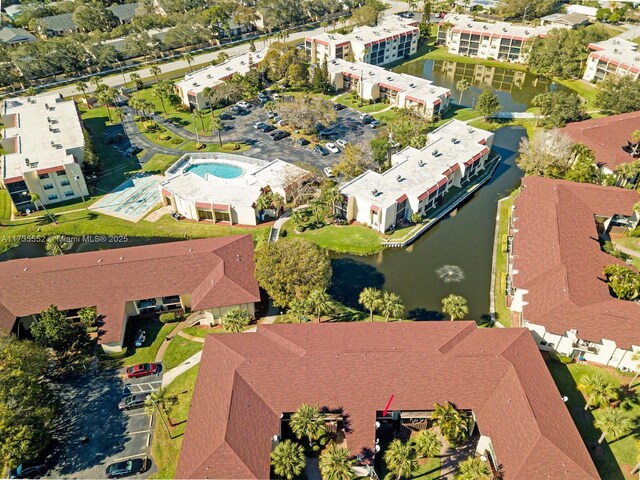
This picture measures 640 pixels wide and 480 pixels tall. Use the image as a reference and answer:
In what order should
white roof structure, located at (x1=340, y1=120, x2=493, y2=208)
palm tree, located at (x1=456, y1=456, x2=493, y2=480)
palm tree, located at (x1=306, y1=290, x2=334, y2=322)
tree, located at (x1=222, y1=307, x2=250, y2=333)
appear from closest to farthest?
palm tree, located at (x1=456, y1=456, x2=493, y2=480)
tree, located at (x1=222, y1=307, x2=250, y2=333)
palm tree, located at (x1=306, y1=290, x2=334, y2=322)
white roof structure, located at (x1=340, y1=120, x2=493, y2=208)

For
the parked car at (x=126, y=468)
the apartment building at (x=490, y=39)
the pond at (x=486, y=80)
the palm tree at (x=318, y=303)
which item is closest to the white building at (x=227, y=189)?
the palm tree at (x=318, y=303)

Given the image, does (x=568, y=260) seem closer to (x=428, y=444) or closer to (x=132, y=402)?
(x=428, y=444)

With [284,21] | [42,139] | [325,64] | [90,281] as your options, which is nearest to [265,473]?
[90,281]

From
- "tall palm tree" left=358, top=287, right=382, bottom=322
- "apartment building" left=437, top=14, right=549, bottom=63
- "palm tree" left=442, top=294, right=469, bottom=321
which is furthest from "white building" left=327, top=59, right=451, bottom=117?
"tall palm tree" left=358, top=287, right=382, bottom=322

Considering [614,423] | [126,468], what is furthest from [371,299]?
[126,468]

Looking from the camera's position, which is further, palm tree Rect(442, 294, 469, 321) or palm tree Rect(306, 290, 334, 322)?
palm tree Rect(442, 294, 469, 321)

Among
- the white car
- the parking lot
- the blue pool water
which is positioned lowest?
the parking lot

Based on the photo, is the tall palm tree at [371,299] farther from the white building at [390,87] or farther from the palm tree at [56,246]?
the white building at [390,87]

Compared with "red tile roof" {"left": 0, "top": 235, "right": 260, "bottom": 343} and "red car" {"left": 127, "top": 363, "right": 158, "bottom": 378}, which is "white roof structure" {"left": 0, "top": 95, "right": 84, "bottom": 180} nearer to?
"red tile roof" {"left": 0, "top": 235, "right": 260, "bottom": 343}
